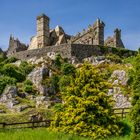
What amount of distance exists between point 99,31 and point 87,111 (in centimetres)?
5859

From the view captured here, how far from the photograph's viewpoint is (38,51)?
9519 cm

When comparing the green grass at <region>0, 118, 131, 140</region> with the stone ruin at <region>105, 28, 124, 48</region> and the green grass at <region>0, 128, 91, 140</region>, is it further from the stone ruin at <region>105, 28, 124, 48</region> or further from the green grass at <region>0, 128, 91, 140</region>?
the stone ruin at <region>105, 28, 124, 48</region>

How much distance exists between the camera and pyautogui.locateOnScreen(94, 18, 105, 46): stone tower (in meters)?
106

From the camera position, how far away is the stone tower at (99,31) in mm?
105562

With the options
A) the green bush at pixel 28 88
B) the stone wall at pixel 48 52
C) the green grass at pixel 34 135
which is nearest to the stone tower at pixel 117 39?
the stone wall at pixel 48 52

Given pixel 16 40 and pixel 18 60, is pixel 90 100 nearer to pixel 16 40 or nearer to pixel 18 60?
pixel 18 60

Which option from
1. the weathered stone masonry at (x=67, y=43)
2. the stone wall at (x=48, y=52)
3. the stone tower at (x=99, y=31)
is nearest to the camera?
the stone wall at (x=48, y=52)

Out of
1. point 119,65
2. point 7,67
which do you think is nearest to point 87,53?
point 119,65

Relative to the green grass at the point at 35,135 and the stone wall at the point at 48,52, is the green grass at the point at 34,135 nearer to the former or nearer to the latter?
the green grass at the point at 35,135

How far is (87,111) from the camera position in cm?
4888

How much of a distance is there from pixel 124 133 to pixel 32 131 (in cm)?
859

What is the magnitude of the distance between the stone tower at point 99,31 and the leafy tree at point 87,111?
54.8 metres

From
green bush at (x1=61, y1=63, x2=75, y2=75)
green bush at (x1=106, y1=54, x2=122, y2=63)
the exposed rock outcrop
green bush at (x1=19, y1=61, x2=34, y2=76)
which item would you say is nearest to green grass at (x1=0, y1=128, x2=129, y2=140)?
the exposed rock outcrop

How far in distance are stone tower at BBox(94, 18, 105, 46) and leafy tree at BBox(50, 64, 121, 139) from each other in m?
54.8
